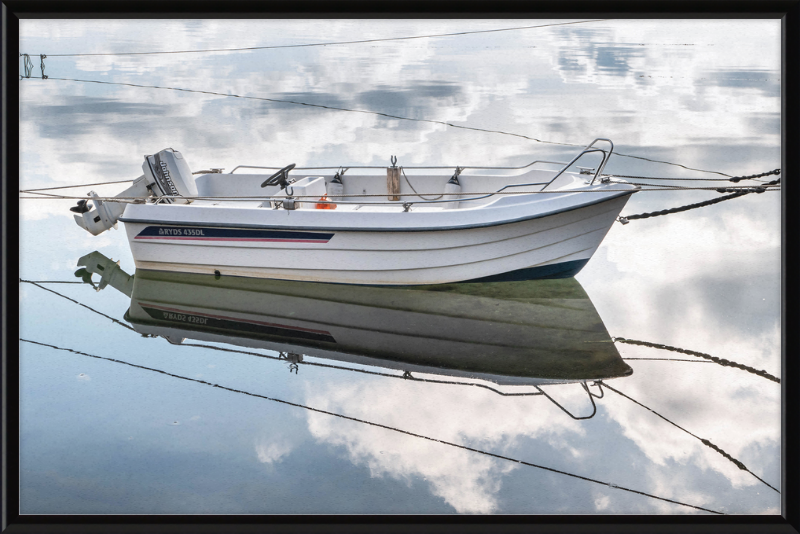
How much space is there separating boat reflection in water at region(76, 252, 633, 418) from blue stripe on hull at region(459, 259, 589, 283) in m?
0.08

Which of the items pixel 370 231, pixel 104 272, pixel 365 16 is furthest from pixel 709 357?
pixel 104 272

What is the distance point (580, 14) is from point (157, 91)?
17341mm

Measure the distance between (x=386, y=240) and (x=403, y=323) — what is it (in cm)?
103

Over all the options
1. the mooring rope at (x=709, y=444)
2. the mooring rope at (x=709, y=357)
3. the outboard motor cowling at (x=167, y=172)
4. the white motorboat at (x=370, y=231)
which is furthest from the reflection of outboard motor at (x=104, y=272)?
the mooring rope at (x=709, y=444)

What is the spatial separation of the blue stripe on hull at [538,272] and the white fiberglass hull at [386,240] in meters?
0.01

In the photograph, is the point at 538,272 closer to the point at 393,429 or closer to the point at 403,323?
the point at 403,323

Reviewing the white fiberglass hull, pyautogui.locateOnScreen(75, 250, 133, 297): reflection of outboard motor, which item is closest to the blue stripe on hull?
the white fiberglass hull

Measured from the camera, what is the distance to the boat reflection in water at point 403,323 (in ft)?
18.2

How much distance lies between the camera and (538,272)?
7.32 m

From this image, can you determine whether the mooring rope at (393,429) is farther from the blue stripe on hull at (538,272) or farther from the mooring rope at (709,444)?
the blue stripe on hull at (538,272)

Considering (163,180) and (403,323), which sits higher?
(163,180)
